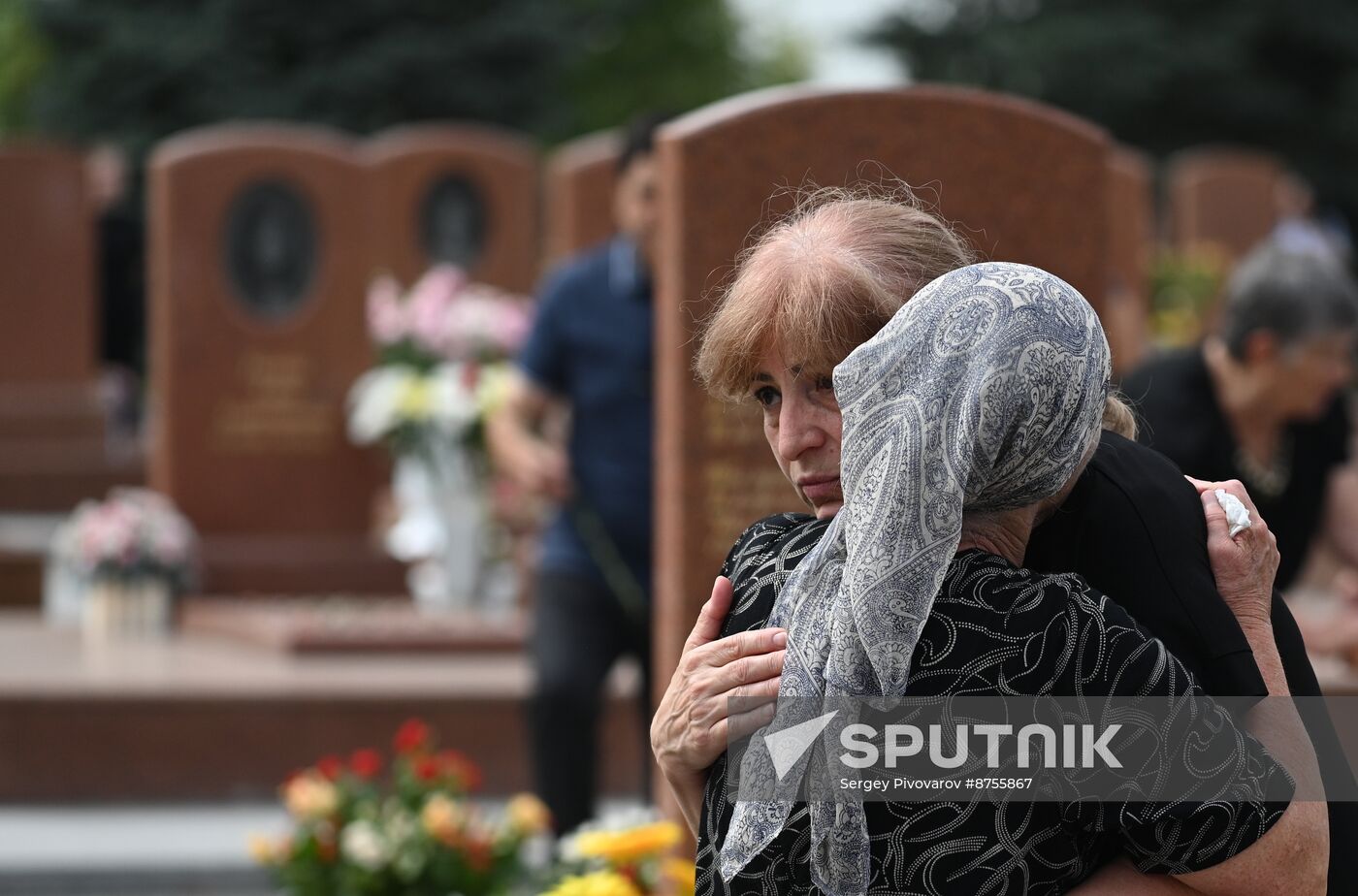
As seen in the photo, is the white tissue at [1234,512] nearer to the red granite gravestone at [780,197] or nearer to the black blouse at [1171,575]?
the black blouse at [1171,575]

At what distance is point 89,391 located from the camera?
509 inches

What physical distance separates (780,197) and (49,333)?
9759mm

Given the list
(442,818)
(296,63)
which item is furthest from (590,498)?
(296,63)

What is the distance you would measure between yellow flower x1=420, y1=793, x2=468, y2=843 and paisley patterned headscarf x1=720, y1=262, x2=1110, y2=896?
121 inches

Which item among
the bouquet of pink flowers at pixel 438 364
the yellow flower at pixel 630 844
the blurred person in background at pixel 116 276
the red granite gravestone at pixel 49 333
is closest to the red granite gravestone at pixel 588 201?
the bouquet of pink flowers at pixel 438 364

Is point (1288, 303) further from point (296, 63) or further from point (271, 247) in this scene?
point (296, 63)

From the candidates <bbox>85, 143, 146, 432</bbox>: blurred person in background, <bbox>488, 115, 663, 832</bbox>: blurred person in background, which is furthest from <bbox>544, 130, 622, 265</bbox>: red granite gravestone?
<bbox>488, 115, 663, 832</bbox>: blurred person in background

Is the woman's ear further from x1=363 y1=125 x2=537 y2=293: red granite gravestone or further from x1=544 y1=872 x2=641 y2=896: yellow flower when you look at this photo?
x1=363 y1=125 x2=537 y2=293: red granite gravestone

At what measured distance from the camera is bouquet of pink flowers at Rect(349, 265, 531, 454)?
30.2 feet

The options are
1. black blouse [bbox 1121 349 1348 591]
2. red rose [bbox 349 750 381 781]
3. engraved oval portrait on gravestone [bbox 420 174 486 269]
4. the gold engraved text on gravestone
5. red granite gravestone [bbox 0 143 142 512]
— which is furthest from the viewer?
red granite gravestone [bbox 0 143 142 512]

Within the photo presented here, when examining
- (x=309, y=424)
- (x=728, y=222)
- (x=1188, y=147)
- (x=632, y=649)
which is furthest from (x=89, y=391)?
(x=1188, y=147)

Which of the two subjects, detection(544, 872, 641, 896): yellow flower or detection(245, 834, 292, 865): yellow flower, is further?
detection(245, 834, 292, 865): yellow flower

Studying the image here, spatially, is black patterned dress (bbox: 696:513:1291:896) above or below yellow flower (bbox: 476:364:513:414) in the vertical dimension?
above

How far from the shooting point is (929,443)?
5.20ft
